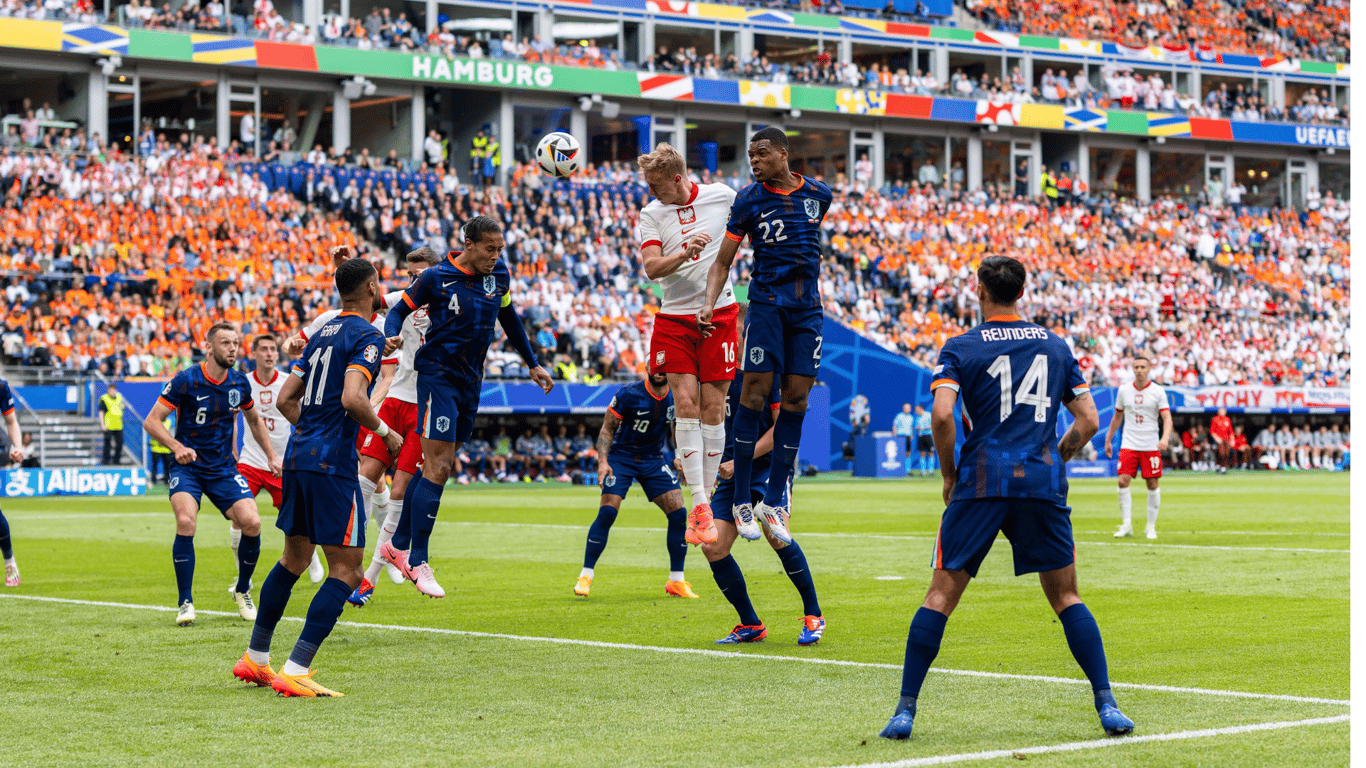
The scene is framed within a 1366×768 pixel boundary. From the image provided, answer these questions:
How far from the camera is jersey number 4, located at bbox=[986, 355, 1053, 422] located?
267 inches

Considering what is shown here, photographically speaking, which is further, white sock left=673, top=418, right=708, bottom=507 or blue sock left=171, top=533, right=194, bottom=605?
blue sock left=171, top=533, right=194, bottom=605

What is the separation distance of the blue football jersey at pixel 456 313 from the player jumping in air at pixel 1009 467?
4.98 metres

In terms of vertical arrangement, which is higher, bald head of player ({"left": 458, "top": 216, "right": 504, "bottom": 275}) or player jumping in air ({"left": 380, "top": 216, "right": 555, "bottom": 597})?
bald head of player ({"left": 458, "top": 216, "right": 504, "bottom": 275})

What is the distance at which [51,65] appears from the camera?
4694 cm

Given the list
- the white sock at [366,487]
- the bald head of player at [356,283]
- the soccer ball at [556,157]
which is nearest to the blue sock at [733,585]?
the bald head of player at [356,283]

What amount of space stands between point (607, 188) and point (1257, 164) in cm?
3289

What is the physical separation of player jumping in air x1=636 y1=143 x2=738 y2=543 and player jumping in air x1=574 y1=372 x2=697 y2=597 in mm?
3204

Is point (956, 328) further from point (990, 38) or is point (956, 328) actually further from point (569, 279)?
point (990, 38)

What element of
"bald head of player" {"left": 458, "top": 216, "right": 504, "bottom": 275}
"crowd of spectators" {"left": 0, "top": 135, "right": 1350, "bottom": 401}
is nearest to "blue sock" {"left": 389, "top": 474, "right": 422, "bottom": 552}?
"bald head of player" {"left": 458, "top": 216, "right": 504, "bottom": 275}

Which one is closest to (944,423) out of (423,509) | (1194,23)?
(423,509)

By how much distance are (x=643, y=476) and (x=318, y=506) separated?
19.7 feet

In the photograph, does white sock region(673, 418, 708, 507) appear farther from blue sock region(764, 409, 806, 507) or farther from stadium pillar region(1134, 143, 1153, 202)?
stadium pillar region(1134, 143, 1153, 202)

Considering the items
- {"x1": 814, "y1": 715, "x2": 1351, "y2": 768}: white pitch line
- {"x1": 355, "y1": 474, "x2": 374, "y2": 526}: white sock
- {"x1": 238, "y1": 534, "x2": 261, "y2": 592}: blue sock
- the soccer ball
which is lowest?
{"x1": 814, "y1": 715, "x2": 1351, "y2": 768}: white pitch line

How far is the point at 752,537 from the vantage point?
32.7ft
